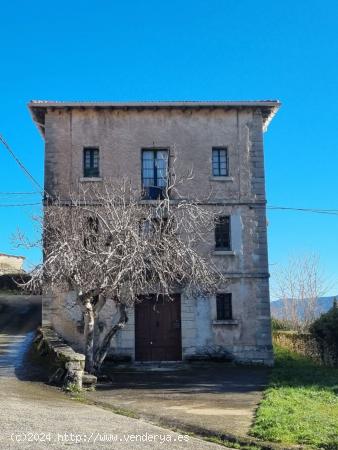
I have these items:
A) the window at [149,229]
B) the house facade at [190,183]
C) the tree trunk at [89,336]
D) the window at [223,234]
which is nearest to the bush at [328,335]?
the house facade at [190,183]

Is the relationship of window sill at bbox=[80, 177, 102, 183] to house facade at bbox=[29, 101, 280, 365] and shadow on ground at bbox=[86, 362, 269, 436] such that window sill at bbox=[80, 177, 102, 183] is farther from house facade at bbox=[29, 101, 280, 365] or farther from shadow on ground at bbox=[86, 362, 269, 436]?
Result: shadow on ground at bbox=[86, 362, 269, 436]

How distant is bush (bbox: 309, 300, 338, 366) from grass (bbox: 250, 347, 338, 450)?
2477mm

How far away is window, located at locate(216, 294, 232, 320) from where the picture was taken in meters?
20.6

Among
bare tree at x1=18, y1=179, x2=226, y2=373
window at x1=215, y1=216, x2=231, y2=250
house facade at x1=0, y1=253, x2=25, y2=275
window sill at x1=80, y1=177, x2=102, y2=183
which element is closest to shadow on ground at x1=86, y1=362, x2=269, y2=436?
bare tree at x1=18, y1=179, x2=226, y2=373

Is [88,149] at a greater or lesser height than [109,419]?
greater

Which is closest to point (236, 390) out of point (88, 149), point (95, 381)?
→ point (95, 381)

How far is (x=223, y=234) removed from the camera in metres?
21.1

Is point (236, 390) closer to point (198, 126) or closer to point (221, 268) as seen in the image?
point (221, 268)

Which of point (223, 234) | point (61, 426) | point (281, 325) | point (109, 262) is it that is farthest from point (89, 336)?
point (281, 325)

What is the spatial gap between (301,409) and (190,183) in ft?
39.0

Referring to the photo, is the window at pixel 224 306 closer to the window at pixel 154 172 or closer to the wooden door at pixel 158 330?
the wooden door at pixel 158 330

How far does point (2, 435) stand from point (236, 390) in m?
7.22

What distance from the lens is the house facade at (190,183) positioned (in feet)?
66.6

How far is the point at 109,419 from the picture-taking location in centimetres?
941
